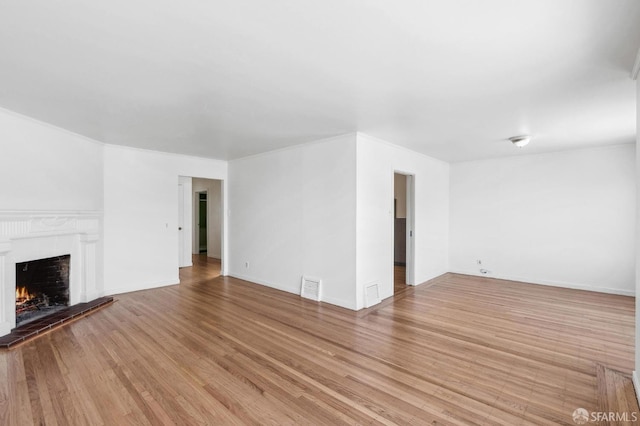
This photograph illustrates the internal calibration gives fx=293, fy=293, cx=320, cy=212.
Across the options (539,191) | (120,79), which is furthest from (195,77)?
(539,191)

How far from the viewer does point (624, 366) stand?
2.61 meters

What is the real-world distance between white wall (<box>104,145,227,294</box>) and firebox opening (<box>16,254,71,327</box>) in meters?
0.67

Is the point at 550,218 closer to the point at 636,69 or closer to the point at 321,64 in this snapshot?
the point at 636,69

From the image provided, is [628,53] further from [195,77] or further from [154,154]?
[154,154]

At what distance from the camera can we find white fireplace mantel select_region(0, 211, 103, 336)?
3.22 meters

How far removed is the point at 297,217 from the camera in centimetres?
492

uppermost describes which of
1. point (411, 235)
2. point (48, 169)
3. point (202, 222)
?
point (48, 169)

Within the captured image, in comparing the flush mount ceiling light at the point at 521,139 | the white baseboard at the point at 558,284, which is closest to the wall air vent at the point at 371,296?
the flush mount ceiling light at the point at 521,139

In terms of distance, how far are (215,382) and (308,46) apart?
263 cm

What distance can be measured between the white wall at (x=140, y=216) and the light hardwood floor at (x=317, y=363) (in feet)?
3.16

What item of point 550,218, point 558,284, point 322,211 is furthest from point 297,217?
point 558,284

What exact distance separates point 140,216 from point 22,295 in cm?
186

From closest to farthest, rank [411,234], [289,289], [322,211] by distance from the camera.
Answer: [322,211] → [289,289] → [411,234]

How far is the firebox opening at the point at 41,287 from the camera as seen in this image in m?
3.68
